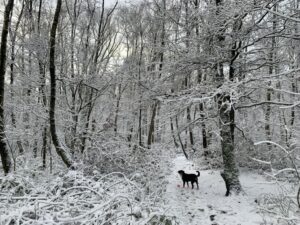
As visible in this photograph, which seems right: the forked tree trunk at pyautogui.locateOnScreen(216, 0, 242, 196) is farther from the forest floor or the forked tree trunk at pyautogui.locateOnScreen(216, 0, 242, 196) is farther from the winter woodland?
the forest floor

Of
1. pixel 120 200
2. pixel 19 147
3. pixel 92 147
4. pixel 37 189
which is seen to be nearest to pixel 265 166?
pixel 92 147

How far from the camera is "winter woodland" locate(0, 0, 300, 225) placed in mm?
4105

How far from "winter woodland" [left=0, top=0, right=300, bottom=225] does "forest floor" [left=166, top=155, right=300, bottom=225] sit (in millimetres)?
43

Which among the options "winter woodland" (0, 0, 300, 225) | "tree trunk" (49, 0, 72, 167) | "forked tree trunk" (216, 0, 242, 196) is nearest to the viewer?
"winter woodland" (0, 0, 300, 225)

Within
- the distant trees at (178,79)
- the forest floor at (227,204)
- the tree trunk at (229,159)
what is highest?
the distant trees at (178,79)

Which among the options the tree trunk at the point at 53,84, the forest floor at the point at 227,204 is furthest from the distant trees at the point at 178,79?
the forest floor at the point at 227,204

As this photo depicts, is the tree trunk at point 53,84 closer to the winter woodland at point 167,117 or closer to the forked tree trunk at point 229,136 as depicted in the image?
the winter woodland at point 167,117

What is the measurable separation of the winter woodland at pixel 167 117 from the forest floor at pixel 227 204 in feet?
0.14

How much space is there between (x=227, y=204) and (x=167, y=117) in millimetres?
2825

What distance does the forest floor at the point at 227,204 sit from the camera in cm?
471

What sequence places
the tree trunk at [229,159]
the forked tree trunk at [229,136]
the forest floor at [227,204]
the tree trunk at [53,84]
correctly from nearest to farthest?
the forest floor at [227,204] → the tree trunk at [53,84] → the forked tree trunk at [229,136] → the tree trunk at [229,159]

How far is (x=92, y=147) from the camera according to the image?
8039 mm

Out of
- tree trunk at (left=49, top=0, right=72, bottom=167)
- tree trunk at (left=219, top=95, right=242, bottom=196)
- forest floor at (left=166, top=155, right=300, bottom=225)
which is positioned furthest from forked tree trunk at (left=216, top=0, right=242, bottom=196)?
tree trunk at (left=49, top=0, right=72, bottom=167)

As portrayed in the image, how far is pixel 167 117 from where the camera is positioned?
7137 millimetres
